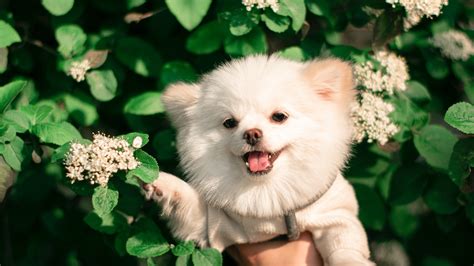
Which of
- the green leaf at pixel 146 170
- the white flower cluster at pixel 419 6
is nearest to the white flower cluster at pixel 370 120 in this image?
the white flower cluster at pixel 419 6

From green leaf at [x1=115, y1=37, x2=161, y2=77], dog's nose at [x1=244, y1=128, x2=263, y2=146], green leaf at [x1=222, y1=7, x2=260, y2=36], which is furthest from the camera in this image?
green leaf at [x1=115, y1=37, x2=161, y2=77]

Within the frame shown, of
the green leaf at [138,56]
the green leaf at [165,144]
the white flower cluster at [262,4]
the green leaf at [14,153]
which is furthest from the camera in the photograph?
the green leaf at [138,56]

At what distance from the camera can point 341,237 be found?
2318 mm

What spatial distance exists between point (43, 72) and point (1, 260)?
76 cm

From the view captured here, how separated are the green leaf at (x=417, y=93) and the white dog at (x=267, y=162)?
17.9 inches

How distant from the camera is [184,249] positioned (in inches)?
91.7

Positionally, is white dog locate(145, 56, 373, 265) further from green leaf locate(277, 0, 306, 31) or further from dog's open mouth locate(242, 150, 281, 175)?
green leaf locate(277, 0, 306, 31)

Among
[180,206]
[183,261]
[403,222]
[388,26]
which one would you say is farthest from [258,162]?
[403,222]

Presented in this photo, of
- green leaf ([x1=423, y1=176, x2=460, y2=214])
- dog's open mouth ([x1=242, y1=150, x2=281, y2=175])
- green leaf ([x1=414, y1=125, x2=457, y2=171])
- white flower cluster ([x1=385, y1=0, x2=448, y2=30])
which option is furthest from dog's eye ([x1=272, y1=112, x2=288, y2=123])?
green leaf ([x1=423, y1=176, x2=460, y2=214])

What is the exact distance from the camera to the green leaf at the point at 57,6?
2.61 m

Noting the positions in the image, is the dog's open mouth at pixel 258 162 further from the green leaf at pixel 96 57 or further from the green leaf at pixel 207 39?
the green leaf at pixel 96 57

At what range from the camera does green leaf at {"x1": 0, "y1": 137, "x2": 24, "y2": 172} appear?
238 centimetres

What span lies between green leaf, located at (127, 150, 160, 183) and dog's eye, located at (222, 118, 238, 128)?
244mm

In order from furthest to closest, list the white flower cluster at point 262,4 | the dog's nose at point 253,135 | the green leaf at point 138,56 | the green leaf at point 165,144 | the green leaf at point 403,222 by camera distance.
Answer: the green leaf at point 403,222, the green leaf at point 138,56, the green leaf at point 165,144, the white flower cluster at point 262,4, the dog's nose at point 253,135
